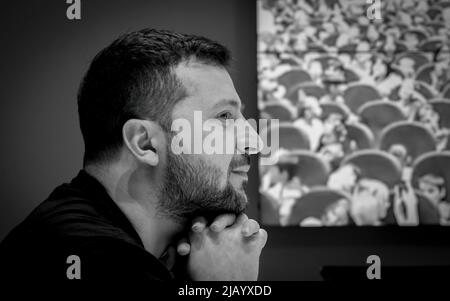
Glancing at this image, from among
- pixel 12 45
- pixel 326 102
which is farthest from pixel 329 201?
pixel 12 45

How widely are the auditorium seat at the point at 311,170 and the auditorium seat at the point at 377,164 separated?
0.29 feet

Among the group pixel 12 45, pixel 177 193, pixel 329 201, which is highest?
pixel 12 45

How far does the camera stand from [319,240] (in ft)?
6.74

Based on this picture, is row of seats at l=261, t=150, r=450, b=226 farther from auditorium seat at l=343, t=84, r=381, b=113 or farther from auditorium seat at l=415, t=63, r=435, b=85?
auditorium seat at l=415, t=63, r=435, b=85

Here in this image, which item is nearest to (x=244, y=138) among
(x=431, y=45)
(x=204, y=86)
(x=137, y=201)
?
(x=204, y=86)

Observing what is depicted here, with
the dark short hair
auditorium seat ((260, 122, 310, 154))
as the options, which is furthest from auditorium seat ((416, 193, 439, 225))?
the dark short hair

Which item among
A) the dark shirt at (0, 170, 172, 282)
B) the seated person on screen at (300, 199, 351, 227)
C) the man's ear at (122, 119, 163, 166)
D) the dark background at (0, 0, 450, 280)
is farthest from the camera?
the seated person on screen at (300, 199, 351, 227)

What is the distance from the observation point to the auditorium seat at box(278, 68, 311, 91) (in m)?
2.04

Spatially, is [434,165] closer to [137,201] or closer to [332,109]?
[332,109]

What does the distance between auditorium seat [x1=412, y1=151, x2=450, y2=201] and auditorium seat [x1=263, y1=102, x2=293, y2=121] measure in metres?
0.60

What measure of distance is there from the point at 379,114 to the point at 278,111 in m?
0.45

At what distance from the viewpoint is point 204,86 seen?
1.09 m

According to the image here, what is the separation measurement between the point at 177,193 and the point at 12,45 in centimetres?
125
